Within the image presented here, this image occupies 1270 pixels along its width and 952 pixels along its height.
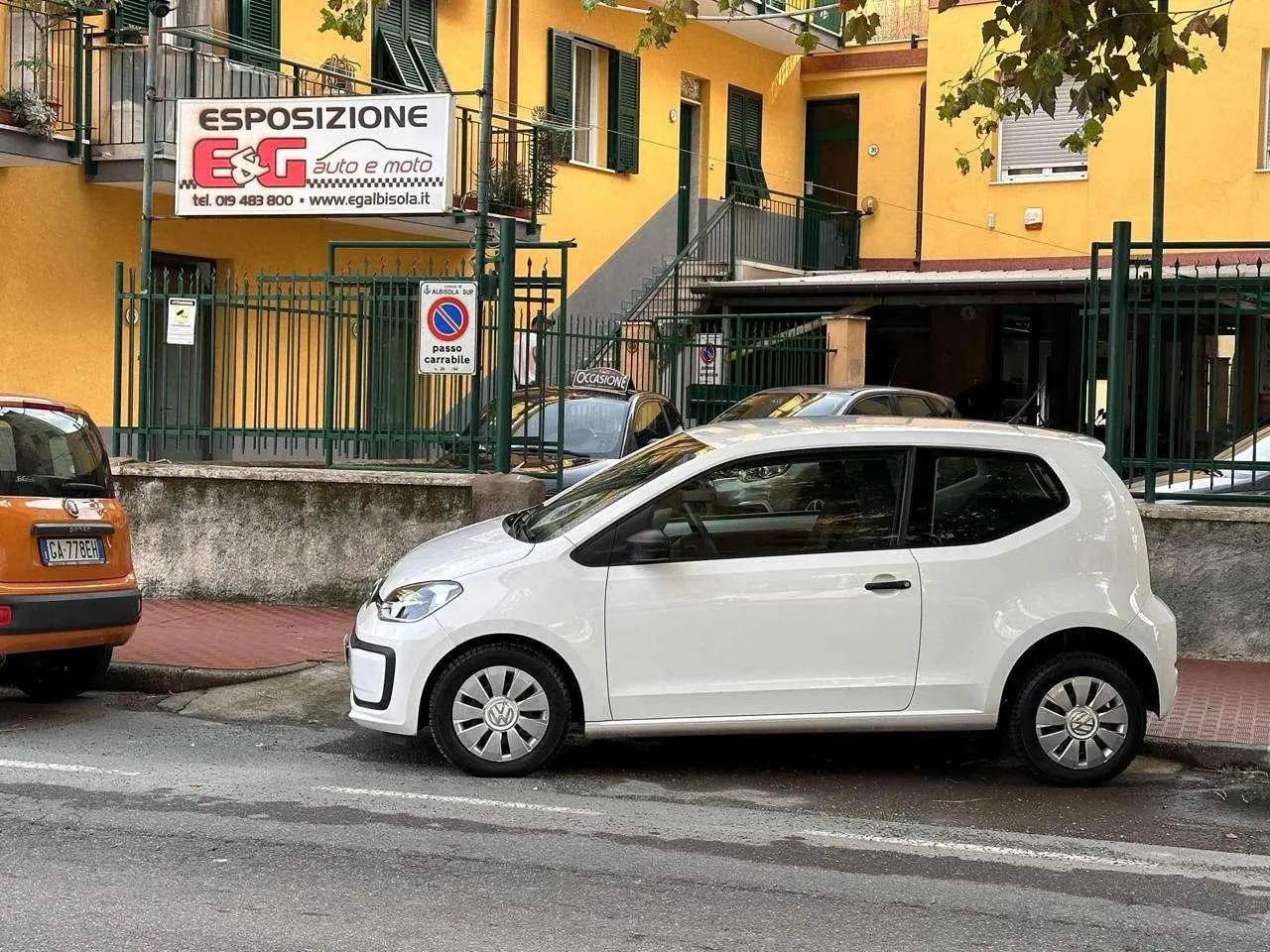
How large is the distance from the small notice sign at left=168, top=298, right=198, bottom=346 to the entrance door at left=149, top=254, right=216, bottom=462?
1.5 inches

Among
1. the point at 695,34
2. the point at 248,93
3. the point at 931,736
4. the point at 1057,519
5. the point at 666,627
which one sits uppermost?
the point at 695,34

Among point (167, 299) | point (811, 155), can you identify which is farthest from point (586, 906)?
point (811, 155)

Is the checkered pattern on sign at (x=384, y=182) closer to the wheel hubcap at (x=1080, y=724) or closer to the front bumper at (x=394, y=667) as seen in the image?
the front bumper at (x=394, y=667)

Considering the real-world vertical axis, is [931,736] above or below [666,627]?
below

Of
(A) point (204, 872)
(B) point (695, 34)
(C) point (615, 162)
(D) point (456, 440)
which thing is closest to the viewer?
(A) point (204, 872)

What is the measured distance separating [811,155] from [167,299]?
1896cm

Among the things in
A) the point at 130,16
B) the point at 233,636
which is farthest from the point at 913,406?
the point at 130,16

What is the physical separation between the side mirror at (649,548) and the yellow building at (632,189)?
14.6 ft

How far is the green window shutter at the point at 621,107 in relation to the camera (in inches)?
947

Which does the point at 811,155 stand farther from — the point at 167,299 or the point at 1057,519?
the point at 1057,519

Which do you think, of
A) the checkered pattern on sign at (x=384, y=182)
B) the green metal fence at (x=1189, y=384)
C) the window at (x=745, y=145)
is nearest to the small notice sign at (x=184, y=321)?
the checkered pattern on sign at (x=384, y=182)

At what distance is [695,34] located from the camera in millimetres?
25828

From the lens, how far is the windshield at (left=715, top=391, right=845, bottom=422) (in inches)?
610

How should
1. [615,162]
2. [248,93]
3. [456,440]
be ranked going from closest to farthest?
1. [456,440]
2. [248,93]
3. [615,162]
